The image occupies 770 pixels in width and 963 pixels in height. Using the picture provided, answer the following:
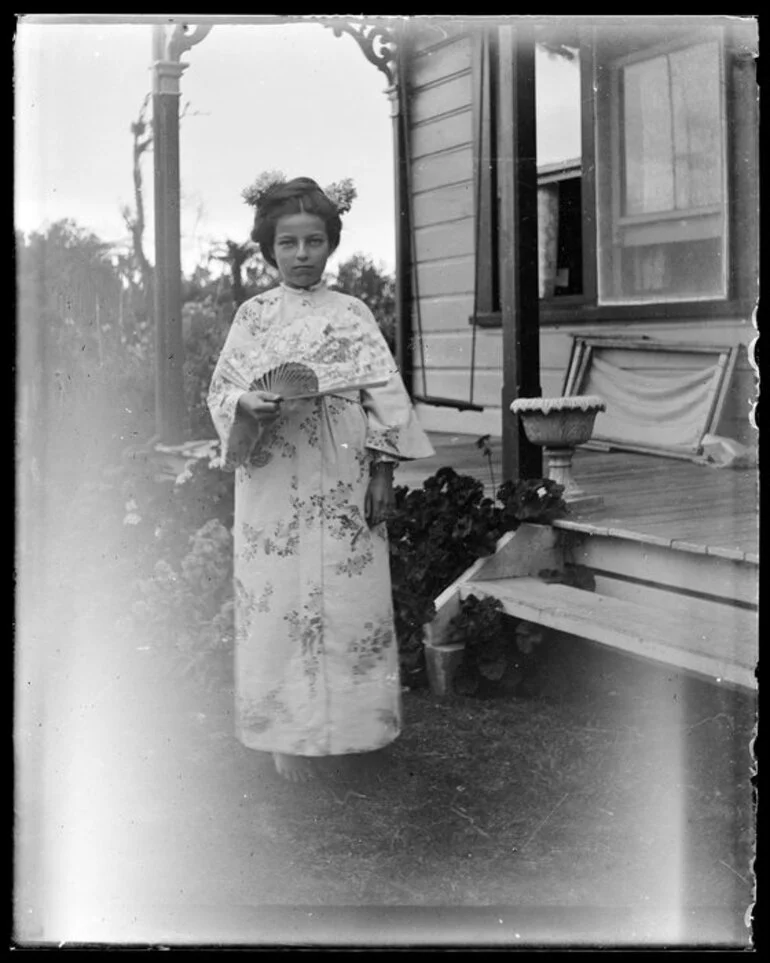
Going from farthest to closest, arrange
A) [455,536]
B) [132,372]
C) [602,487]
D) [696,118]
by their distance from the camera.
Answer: [696,118] < [602,487] < [455,536] < [132,372]

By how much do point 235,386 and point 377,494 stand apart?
20.5 inches

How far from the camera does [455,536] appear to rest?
4.01 meters

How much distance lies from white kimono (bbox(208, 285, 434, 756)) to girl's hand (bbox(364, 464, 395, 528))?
21 mm

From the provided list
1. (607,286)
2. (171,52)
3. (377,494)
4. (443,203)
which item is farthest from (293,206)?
(607,286)

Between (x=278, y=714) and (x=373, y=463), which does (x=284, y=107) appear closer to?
(x=373, y=463)

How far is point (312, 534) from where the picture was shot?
11.2 ft

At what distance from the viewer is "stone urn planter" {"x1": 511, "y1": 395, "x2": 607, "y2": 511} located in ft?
13.4

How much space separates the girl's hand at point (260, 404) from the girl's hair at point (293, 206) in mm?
451

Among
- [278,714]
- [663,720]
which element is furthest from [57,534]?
[663,720]

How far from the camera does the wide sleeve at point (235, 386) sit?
3348mm

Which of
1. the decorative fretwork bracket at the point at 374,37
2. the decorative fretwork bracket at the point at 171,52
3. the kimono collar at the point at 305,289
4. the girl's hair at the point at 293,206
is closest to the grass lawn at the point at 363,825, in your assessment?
the kimono collar at the point at 305,289

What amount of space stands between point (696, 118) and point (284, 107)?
9.12 feet

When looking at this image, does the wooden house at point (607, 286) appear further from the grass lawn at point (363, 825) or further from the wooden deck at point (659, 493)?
the grass lawn at point (363, 825)

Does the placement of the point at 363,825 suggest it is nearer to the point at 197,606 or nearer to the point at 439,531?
the point at 197,606
